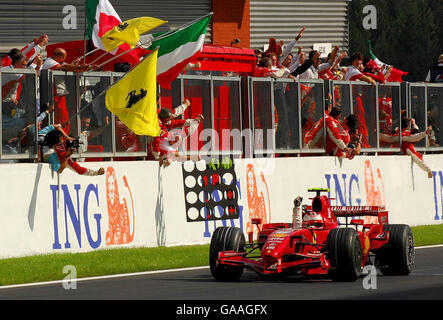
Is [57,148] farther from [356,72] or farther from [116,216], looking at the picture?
[356,72]

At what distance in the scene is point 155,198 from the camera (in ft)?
63.2

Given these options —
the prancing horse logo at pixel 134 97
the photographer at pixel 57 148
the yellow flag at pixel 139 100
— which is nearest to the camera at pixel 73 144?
the photographer at pixel 57 148

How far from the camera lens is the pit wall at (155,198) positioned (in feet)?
56.6

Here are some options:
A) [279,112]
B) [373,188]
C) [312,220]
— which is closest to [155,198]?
[279,112]

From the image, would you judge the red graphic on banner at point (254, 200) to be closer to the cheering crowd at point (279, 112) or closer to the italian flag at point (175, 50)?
the cheering crowd at point (279, 112)

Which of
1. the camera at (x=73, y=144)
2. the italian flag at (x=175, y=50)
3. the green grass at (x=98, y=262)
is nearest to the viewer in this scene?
the green grass at (x=98, y=262)

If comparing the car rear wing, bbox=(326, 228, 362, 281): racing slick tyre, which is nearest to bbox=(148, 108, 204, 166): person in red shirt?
the car rear wing

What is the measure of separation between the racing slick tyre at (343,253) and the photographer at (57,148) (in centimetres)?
484

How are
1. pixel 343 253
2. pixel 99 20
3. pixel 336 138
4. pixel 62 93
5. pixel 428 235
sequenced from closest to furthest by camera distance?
pixel 343 253, pixel 62 93, pixel 99 20, pixel 428 235, pixel 336 138

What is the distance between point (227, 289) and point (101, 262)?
329 cm

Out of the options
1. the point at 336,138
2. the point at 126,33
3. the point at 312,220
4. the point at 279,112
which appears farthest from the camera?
the point at 336,138

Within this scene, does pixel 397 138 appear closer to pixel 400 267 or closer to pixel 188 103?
pixel 188 103

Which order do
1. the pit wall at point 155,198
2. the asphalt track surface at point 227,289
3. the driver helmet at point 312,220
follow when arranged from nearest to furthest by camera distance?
the asphalt track surface at point 227,289 < the driver helmet at point 312,220 < the pit wall at point 155,198
